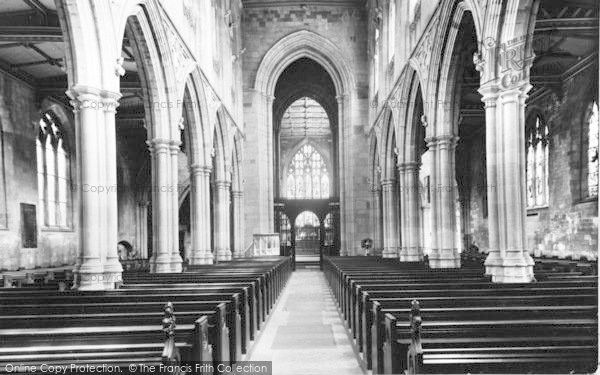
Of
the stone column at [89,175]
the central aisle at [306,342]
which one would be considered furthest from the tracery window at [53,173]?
the stone column at [89,175]

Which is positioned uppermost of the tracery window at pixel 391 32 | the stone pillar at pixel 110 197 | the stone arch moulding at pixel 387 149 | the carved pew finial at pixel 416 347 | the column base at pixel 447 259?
the tracery window at pixel 391 32

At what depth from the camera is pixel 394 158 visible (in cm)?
2347

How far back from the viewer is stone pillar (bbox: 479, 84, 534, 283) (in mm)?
9555

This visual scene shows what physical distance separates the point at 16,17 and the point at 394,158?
48.9 ft

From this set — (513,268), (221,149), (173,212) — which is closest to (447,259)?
(513,268)

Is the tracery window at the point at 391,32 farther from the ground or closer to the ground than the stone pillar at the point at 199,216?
farther from the ground

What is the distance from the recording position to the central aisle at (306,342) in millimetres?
7340

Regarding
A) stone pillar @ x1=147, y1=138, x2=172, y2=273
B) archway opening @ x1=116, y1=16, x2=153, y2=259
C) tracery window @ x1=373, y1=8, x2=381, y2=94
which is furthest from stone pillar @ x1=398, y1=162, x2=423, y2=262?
archway opening @ x1=116, y1=16, x2=153, y2=259

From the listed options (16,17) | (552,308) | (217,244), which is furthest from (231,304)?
(217,244)

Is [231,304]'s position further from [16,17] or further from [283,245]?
[283,245]

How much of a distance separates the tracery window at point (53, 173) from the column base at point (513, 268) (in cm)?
1554

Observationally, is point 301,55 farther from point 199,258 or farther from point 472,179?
point 199,258

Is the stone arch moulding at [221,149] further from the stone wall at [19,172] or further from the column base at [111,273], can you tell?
the column base at [111,273]

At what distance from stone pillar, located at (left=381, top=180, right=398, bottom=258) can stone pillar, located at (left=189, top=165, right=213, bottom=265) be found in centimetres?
781
